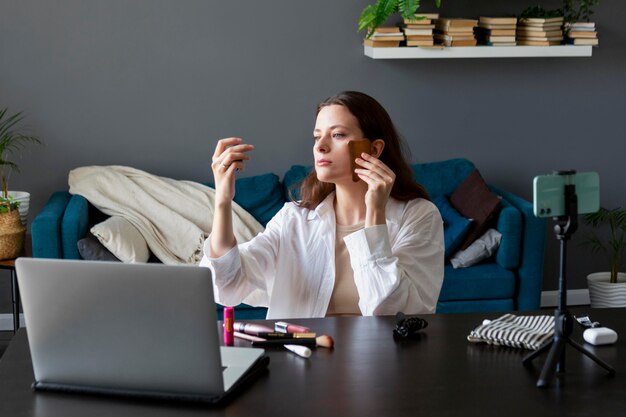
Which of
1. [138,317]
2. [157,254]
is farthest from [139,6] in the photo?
[138,317]

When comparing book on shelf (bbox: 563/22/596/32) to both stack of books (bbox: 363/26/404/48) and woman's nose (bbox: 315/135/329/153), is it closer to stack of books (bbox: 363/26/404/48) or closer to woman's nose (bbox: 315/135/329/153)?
stack of books (bbox: 363/26/404/48)

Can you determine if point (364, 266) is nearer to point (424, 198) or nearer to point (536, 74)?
point (424, 198)

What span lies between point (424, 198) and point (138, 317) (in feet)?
3.93

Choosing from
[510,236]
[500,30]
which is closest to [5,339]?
[510,236]

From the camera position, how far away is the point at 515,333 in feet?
6.97

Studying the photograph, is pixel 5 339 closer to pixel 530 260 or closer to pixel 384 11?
pixel 384 11

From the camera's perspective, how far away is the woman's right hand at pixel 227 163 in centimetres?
242

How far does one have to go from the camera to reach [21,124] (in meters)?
4.76

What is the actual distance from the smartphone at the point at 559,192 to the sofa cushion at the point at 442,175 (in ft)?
9.38

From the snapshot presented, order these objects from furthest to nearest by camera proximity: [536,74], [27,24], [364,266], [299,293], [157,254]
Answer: [536,74], [27,24], [157,254], [299,293], [364,266]

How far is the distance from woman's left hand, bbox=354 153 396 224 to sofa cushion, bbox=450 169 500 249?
2051 millimetres

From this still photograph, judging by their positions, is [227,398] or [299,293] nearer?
[227,398]

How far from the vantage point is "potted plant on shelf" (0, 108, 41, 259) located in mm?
4180

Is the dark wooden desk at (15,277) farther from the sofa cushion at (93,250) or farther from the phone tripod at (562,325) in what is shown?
the phone tripod at (562,325)
